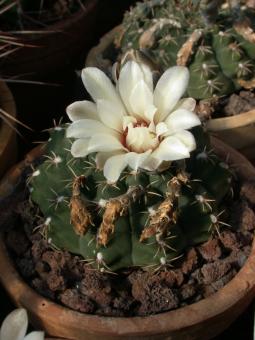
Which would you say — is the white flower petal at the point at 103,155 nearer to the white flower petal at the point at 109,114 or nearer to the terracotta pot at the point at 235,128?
the white flower petal at the point at 109,114

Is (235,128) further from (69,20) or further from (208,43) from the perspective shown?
(69,20)

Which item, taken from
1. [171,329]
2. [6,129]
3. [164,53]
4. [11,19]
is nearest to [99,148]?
[171,329]

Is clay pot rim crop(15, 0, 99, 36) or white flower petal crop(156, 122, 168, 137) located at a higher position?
white flower petal crop(156, 122, 168, 137)

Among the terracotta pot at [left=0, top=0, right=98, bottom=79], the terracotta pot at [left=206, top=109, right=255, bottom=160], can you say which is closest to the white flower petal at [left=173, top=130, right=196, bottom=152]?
the terracotta pot at [left=206, top=109, right=255, bottom=160]

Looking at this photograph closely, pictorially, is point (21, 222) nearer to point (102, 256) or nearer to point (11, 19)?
point (102, 256)

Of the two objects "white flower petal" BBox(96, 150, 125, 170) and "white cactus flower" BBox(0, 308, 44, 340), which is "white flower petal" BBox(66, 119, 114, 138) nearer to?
"white flower petal" BBox(96, 150, 125, 170)

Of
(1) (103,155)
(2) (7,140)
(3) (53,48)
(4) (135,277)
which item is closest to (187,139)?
(1) (103,155)

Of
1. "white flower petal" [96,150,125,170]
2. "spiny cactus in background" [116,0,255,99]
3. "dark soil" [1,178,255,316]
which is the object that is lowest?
"dark soil" [1,178,255,316]
